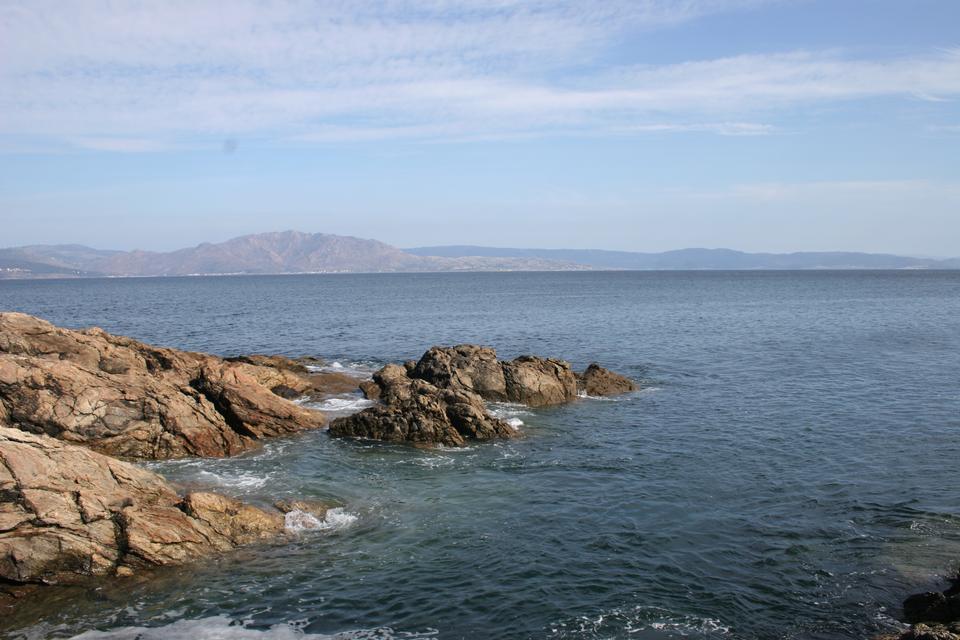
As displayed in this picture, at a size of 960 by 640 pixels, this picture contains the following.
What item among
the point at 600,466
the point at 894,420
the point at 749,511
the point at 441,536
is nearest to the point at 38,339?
the point at 441,536

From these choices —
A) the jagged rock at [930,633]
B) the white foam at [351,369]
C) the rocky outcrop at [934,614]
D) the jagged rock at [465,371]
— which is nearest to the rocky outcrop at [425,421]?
the jagged rock at [465,371]

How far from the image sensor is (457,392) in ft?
122

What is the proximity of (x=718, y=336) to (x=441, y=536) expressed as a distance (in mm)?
62394

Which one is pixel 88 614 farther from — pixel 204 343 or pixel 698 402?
pixel 204 343

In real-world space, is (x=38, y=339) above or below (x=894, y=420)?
above

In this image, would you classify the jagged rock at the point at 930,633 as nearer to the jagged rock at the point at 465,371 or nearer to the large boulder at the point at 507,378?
the large boulder at the point at 507,378

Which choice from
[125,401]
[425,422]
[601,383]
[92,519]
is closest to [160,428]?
[125,401]

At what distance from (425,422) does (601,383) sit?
1609 cm

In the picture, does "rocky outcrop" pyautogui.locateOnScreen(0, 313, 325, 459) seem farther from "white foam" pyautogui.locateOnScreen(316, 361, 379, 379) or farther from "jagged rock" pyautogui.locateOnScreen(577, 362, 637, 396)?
"jagged rock" pyautogui.locateOnScreen(577, 362, 637, 396)

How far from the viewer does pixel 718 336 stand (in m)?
78.4

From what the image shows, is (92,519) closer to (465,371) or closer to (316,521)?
(316,521)

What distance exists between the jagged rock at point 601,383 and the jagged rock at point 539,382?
1.31m

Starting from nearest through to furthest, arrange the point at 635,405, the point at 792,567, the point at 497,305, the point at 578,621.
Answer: the point at 578,621
the point at 792,567
the point at 635,405
the point at 497,305

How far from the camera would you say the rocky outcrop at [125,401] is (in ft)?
98.0
